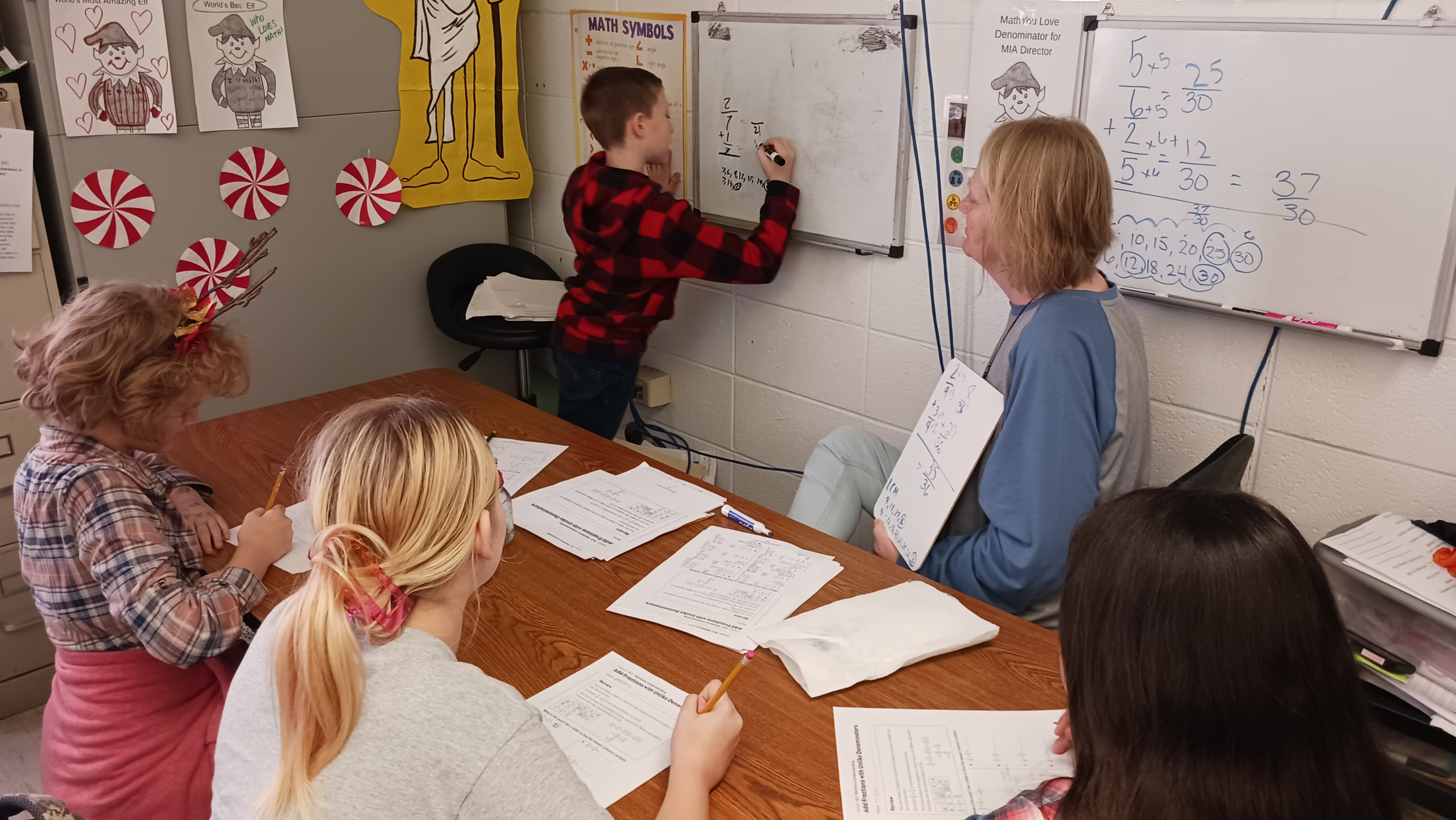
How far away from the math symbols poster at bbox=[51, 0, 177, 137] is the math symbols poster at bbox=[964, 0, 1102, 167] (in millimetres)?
2033

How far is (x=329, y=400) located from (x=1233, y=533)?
204 cm

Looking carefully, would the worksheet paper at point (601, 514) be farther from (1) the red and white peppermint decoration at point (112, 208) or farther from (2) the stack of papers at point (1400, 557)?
(1) the red and white peppermint decoration at point (112, 208)

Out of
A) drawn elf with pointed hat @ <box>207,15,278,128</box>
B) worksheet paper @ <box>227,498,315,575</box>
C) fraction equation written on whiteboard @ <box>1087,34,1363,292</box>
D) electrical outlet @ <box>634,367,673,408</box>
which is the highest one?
drawn elf with pointed hat @ <box>207,15,278,128</box>

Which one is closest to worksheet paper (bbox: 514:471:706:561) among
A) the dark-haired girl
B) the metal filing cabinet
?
the dark-haired girl

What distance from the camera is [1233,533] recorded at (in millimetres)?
868

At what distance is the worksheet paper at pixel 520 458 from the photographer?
1984mm

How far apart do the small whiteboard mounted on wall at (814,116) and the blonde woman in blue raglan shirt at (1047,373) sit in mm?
601

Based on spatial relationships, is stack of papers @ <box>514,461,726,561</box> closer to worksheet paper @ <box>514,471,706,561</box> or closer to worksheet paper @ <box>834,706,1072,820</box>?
worksheet paper @ <box>514,471,706,561</box>

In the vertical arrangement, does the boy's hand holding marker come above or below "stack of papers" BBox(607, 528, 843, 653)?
above

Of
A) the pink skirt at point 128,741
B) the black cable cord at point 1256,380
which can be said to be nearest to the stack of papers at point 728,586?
the pink skirt at point 128,741

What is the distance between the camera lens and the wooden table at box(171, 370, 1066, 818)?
47.1 inches

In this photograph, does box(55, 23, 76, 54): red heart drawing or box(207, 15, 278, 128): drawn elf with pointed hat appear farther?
box(207, 15, 278, 128): drawn elf with pointed hat

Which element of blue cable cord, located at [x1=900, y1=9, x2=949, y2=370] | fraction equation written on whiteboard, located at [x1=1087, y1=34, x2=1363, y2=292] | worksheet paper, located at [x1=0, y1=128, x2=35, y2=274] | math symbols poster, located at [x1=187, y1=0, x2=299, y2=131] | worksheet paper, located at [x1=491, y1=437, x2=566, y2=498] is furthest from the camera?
math symbols poster, located at [x1=187, y1=0, x2=299, y2=131]

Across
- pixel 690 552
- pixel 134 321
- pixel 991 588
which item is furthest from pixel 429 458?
pixel 991 588
